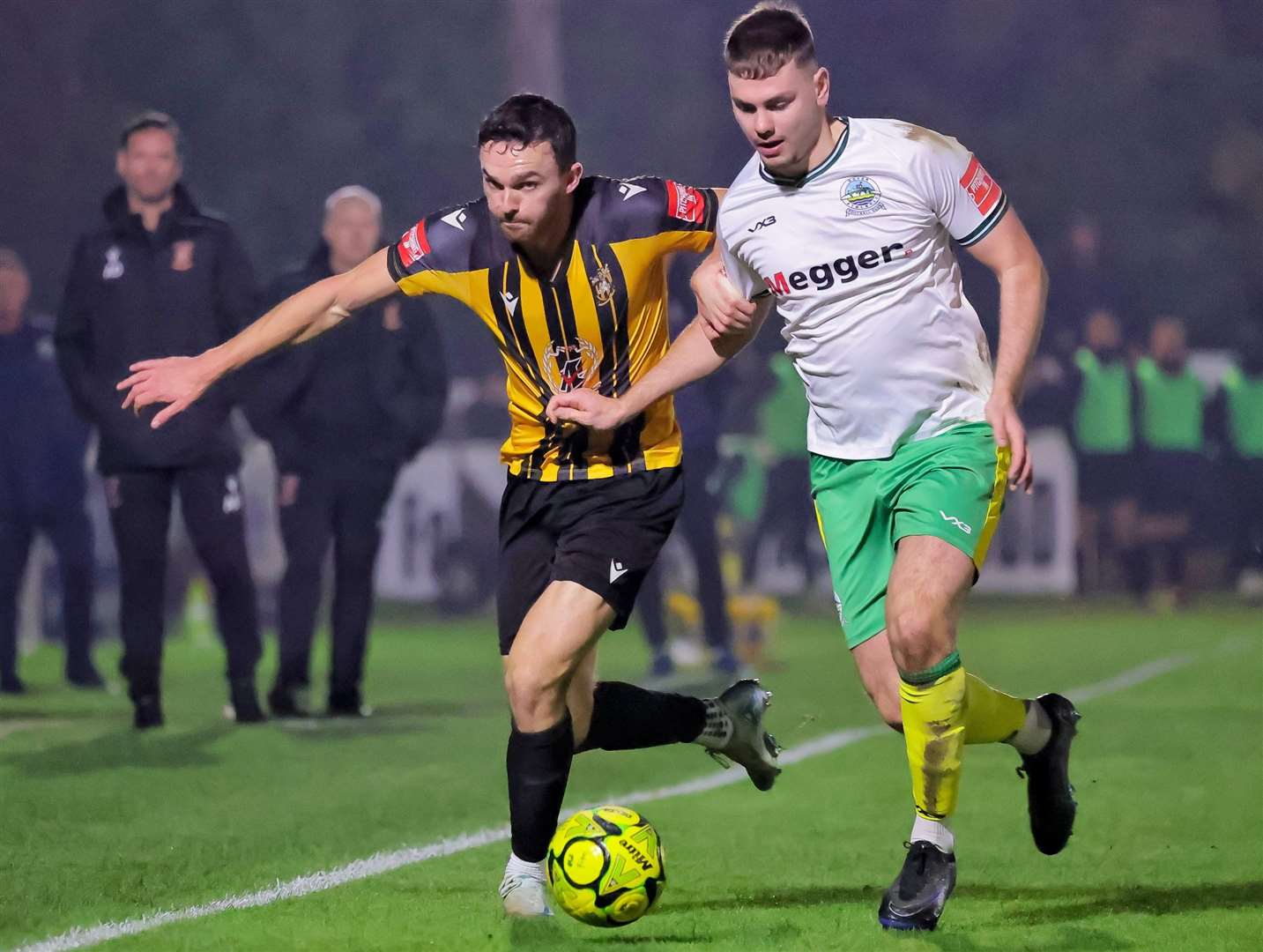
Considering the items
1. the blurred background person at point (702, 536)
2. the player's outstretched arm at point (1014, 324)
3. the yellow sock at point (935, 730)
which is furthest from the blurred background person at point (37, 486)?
the player's outstretched arm at point (1014, 324)

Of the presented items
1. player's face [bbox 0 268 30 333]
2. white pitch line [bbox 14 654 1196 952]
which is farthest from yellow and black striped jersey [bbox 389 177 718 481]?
player's face [bbox 0 268 30 333]

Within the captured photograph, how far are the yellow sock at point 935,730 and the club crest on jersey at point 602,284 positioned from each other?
1200 mm

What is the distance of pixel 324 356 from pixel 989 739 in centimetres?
533

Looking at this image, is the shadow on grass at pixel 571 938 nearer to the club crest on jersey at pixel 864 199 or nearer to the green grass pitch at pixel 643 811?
the green grass pitch at pixel 643 811

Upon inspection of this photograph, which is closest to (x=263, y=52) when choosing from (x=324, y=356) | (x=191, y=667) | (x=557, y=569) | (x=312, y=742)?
(x=191, y=667)

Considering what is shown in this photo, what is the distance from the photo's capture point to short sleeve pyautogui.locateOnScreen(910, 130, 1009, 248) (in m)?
4.87

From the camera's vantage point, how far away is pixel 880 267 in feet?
16.0

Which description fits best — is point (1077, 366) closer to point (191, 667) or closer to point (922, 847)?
point (191, 667)

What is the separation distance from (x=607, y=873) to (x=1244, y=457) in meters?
12.6

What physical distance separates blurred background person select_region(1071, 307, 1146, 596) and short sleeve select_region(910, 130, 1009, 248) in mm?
11408

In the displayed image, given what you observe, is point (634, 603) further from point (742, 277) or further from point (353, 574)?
point (353, 574)

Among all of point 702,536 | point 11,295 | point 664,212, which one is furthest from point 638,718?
point 11,295

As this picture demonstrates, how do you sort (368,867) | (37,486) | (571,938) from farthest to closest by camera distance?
(37,486)
(368,867)
(571,938)

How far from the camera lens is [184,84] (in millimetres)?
14805
